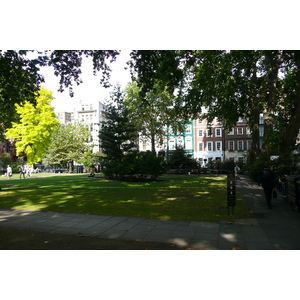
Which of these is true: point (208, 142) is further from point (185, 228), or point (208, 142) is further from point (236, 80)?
point (185, 228)

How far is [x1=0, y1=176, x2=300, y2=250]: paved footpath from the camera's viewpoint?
5656mm

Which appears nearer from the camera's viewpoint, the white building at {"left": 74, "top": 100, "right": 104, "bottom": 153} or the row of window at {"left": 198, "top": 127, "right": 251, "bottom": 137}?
the row of window at {"left": 198, "top": 127, "right": 251, "bottom": 137}

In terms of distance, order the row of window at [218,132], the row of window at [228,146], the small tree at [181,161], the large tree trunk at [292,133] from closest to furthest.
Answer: the large tree trunk at [292,133] < the small tree at [181,161] < the row of window at [228,146] < the row of window at [218,132]

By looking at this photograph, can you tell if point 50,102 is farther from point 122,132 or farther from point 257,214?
point 257,214

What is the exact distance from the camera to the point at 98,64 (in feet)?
44.9

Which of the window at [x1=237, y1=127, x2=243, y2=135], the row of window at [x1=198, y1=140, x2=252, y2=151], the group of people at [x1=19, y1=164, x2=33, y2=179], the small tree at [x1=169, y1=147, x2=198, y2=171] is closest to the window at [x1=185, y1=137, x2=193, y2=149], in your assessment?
the row of window at [x1=198, y1=140, x2=252, y2=151]

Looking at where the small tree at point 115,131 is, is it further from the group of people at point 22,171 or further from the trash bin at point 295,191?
the trash bin at point 295,191

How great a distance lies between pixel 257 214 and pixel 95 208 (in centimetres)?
594

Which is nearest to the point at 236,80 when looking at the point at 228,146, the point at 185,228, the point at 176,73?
the point at 176,73

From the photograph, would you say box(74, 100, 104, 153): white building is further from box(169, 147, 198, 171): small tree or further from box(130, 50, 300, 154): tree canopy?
box(130, 50, 300, 154): tree canopy

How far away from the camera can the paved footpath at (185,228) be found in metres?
5.66

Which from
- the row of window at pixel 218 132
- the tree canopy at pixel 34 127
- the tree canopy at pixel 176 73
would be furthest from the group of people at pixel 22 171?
the row of window at pixel 218 132

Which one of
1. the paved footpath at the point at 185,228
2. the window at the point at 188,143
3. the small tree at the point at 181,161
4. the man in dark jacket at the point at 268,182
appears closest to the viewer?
the paved footpath at the point at 185,228

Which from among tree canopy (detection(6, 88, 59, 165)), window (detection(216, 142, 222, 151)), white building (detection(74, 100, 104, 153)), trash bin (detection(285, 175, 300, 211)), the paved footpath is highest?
white building (detection(74, 100, 104, 153))
